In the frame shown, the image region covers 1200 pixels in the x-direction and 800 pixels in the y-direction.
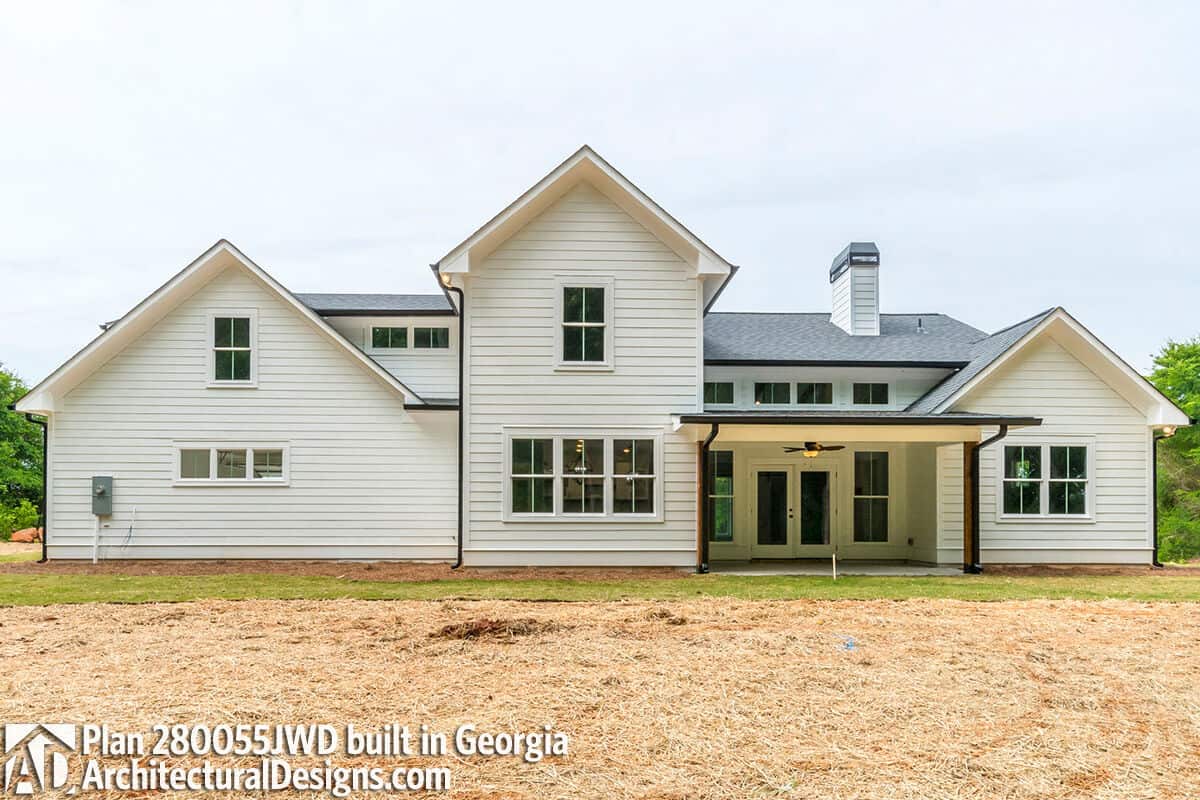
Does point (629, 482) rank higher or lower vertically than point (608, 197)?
lower

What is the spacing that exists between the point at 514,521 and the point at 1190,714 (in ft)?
35.8

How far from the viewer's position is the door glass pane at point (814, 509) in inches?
701

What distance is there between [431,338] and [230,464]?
185 inches

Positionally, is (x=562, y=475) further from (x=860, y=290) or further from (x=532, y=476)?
(x=860, y=290)

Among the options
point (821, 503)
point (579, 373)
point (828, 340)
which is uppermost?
point (828, 340)

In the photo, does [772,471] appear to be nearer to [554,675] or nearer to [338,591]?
[338,591]

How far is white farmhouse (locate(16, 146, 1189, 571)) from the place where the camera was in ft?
50.5

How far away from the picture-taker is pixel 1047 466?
53.7ft

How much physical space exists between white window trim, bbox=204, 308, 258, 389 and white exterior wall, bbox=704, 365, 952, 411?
29.2 feet

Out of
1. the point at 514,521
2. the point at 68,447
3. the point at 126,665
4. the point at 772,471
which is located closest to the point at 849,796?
the point at 126,665

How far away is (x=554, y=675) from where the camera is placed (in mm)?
7004

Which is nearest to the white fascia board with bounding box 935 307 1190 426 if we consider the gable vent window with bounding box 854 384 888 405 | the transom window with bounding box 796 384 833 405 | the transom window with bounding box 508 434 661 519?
the gable vent window with bounding box 854 384 888 405

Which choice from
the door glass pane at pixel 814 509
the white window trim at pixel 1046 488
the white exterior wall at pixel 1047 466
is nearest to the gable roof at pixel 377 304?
the door glass pane at pixel 814 509

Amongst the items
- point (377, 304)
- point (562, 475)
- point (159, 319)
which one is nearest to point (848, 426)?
point (562, 475)
